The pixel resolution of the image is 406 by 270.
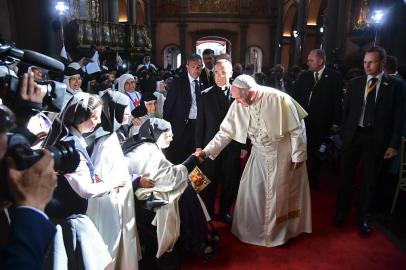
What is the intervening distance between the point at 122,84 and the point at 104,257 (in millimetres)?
4096

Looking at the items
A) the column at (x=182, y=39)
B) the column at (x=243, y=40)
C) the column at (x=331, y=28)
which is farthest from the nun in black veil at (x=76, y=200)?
the column at (x=243, y=40)

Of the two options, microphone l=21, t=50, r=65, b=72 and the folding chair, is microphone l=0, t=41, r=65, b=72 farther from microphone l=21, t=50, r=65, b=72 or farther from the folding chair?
the folding chair

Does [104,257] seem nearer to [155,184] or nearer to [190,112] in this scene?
[155,184]

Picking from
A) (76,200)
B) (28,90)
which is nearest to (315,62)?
(76,200)

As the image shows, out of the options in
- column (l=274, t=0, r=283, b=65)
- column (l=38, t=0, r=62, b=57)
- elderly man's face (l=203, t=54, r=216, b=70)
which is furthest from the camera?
column (l=274, t=0, r=283, b=65)

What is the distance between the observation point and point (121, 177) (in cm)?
263

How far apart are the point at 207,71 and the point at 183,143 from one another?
115cm

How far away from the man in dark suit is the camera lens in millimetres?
3811

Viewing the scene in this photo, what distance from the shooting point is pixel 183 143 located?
4.90 m

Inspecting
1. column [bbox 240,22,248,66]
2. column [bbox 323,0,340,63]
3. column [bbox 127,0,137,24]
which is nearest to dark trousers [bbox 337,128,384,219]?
column [bbox 323,0,340,63]

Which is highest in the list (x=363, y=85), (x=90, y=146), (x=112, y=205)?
(x=363, y=85)

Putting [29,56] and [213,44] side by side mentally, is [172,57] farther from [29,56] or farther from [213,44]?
[29,56]

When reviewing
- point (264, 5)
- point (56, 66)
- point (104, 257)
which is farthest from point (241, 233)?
point (264, 5)

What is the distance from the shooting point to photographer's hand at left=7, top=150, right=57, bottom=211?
1002 millimetres
